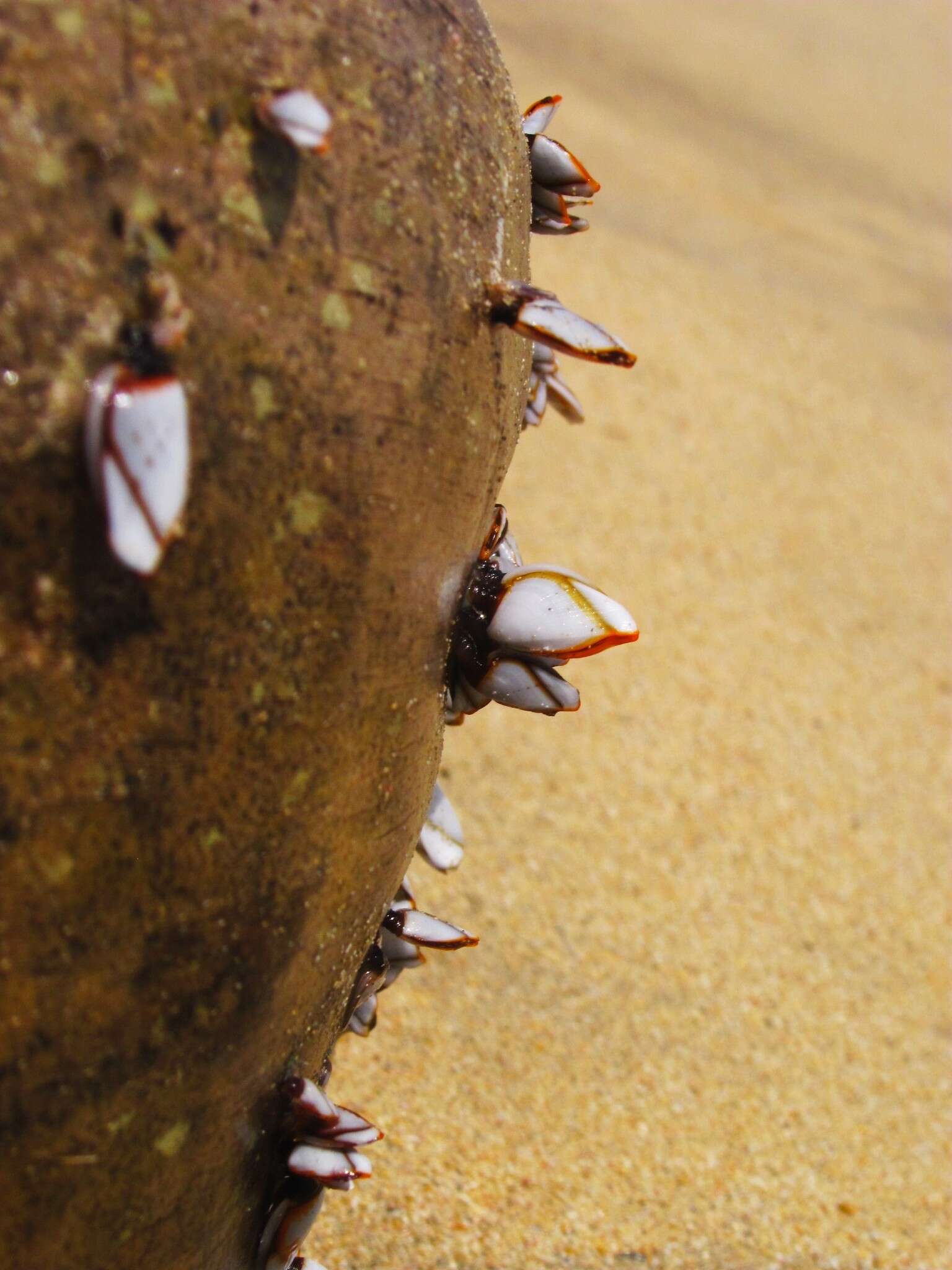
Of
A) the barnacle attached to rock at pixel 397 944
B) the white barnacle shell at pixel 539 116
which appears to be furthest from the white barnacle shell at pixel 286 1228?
the white barnacle shell at pixel 539 116

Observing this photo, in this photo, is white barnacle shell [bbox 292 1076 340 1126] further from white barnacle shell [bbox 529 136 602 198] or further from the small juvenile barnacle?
white barnacle shell [bbox 529 136 602 198]

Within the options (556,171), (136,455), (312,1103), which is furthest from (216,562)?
(556,171)

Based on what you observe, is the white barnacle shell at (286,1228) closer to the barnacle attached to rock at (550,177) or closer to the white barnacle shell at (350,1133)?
the white barnacle shell at (350,1133)

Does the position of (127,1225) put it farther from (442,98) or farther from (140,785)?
(442,98)

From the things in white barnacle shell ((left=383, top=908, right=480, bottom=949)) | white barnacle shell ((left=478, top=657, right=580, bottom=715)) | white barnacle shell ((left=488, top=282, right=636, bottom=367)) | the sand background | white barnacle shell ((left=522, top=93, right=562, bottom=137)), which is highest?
white barnacle shell ((left=522, top=93, right=562, bottom=137))

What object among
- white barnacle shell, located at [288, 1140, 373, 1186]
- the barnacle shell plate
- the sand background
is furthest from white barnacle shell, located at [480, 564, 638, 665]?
the sand background

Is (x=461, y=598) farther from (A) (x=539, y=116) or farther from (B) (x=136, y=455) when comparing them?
(A) (x=539, y=116)

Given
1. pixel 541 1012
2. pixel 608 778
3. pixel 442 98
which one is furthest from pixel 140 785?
pixel 608 778
